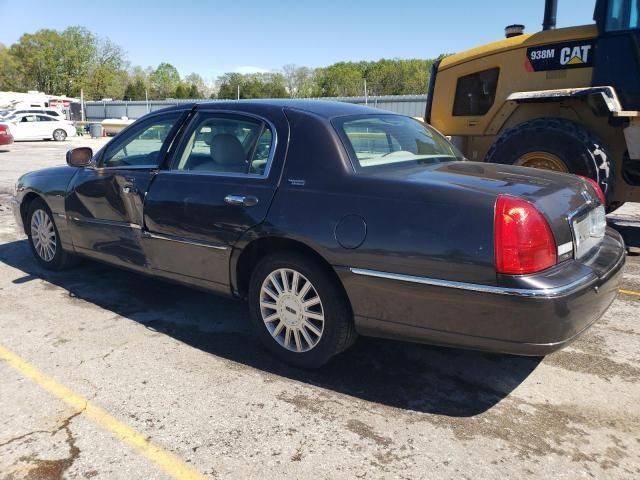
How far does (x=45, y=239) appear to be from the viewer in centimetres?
548

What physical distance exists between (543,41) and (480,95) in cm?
106

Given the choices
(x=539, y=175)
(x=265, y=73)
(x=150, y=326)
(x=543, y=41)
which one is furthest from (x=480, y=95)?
(x=265, y=73)

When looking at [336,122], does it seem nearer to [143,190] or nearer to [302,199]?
[302,199]

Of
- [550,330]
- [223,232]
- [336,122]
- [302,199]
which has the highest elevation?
[336,122]

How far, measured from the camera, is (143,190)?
13.8 feet

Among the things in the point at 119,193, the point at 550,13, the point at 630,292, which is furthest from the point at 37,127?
the point at 630,292

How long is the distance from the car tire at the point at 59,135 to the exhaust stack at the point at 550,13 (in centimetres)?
2948

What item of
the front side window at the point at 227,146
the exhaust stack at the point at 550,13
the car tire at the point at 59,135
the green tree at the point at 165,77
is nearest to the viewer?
the front side window at the point at 227,146

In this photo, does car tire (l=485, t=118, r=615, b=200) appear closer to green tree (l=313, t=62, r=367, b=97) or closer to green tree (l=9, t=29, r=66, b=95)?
green tree (l=313, t=62, r=367, b=97)

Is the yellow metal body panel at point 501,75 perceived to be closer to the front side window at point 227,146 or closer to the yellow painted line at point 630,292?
the yellow painted line at point 630,292

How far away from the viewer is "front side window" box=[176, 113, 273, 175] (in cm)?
367

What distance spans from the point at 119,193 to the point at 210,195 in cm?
111

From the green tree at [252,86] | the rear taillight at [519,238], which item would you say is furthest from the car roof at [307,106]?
the green tree at [252,86]

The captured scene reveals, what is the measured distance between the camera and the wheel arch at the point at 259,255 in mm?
3283
